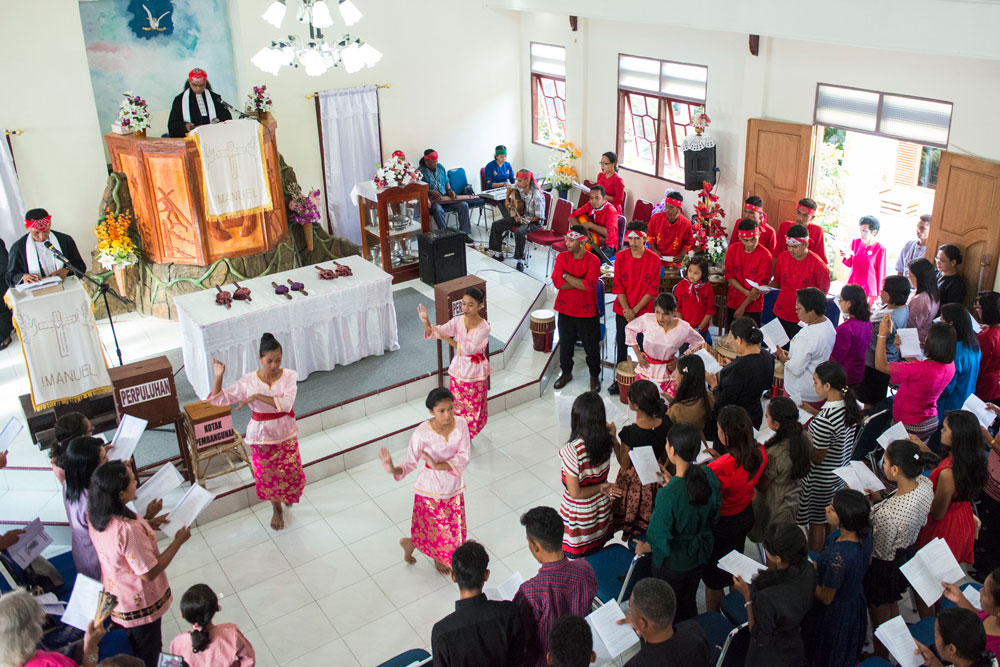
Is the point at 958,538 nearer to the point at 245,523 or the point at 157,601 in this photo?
the point at 157,601

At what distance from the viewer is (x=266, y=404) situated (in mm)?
5520

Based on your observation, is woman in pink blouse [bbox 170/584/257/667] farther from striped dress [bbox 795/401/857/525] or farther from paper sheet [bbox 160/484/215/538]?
striped dress [bbox 795/401/857/525]

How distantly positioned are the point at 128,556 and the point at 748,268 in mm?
5681

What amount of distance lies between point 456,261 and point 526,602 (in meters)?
6.82

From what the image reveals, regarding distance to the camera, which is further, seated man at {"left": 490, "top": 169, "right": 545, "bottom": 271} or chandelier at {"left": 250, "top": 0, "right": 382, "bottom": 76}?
seated man at {"left": 490, "top": 169, "right": 545, "bottom": 271}

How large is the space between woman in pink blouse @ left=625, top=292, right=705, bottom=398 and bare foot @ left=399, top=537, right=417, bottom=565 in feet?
7.03

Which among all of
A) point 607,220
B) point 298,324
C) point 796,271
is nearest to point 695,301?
point 796,271

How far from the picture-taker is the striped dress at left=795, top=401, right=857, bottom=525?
16.0 feet

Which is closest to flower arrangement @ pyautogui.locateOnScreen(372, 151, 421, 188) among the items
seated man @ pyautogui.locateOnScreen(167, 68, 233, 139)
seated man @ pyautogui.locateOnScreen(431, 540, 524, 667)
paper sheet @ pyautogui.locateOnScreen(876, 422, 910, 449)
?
seated man @ pyautogui.locateOnScreen(167, 68, 233, 139)

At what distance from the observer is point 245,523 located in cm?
610

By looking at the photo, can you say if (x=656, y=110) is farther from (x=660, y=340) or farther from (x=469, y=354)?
(x=469, y=354)

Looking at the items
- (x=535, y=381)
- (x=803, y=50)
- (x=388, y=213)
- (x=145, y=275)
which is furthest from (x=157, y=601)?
(x=803, y=50)

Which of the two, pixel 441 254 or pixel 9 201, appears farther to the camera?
pixel 441 254

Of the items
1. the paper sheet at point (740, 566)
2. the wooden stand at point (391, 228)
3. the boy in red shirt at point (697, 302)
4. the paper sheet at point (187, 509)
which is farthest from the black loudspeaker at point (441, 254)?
the paper sheet at point (740, 566)
